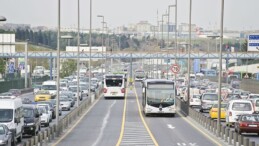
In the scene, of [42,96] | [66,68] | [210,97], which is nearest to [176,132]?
[210,97]

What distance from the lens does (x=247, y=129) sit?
142 ft

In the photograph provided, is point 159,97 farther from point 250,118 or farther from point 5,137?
point 5,137

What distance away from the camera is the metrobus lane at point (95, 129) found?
127 ft

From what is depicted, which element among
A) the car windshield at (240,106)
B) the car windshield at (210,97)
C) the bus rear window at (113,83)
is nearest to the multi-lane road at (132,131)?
the car windshield at (240,106)

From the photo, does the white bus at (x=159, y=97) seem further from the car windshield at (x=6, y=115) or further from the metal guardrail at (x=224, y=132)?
the car windshield at (x=6, y=115)

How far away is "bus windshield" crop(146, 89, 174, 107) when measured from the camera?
197 feet

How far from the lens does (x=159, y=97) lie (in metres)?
60.2

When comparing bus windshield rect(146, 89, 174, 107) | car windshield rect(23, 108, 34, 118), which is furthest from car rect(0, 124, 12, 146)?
bus windshield rect(146, 89, 174, 107)

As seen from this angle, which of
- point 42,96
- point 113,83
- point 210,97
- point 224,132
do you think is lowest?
point 224,132

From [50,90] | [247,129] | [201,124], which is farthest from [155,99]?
[50,90]

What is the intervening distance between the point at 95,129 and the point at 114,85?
4155cm

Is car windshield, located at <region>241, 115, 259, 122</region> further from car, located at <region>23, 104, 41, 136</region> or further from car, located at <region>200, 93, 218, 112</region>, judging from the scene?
car, located at <region>200, 93, 218, 112</region>

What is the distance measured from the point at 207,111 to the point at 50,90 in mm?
28123

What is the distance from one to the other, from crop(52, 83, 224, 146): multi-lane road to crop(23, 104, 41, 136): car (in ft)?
5.24
